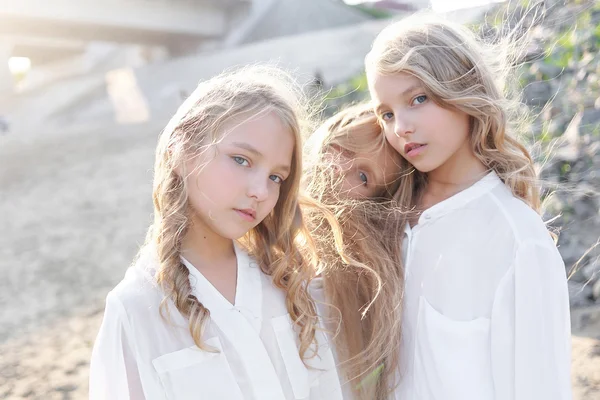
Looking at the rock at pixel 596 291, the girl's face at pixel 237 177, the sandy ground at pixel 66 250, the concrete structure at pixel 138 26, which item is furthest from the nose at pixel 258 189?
the concrete structure at pixel 138 26

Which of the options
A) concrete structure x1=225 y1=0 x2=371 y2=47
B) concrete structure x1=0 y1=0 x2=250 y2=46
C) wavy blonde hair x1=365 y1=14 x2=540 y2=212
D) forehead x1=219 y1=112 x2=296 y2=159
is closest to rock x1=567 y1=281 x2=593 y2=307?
wavy blonde hair x1=365 y1=14 x2=540 y2=212

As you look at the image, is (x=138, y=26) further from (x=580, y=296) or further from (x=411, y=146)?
(x=411, y=146)

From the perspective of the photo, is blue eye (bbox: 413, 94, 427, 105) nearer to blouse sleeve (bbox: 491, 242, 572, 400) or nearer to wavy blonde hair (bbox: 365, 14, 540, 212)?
wavy blonde hair (bbox: 365, 14, 540, 212)

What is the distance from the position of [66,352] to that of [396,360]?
3125 mm

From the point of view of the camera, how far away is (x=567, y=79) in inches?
191

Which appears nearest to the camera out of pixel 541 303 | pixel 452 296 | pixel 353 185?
pixel 541 303

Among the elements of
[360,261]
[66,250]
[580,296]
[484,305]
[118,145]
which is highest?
[118,145]

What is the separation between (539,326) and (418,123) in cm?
58

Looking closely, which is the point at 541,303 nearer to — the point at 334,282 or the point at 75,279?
the point at 334,282

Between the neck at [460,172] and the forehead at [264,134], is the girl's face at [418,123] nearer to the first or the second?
the neck at [460,172]

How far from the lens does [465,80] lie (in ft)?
5.70

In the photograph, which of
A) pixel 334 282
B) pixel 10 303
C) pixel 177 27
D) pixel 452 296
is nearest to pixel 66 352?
pixel 10 303

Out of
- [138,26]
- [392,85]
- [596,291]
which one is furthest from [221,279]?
[138,26]

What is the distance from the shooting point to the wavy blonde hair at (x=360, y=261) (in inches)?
70.9
